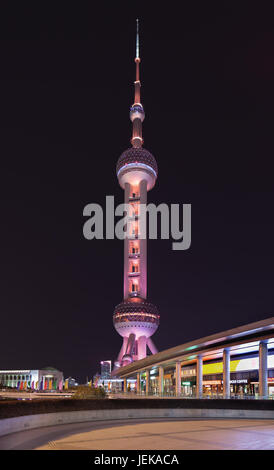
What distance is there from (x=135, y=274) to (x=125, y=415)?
105m

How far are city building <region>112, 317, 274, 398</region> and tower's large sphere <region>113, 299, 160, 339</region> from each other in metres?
53.9

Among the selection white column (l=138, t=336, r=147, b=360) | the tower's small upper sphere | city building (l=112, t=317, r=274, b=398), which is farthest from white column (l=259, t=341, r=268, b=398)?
the tower's small upper sphere

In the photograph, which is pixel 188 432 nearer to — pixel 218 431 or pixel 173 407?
pixel 218 431

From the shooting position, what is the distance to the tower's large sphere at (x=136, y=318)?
12688 cm

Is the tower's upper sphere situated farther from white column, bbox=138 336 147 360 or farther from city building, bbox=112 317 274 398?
city building, bbox=112 317 274 398

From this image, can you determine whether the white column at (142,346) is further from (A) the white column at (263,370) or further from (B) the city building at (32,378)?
(A) the white column at (263,370)

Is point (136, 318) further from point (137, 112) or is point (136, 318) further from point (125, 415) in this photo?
point (125, 415)

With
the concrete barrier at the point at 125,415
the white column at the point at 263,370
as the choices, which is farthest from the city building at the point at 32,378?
the concrete barrier at the point at 125,415

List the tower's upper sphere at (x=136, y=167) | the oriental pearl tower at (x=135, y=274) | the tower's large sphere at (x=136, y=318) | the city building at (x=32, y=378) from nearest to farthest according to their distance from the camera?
the tower's large sphere at (x=136, y=318), the oriental pearl tower at (x=135, y=274), the tower's upper sphere at (x=136, y=167), the city building at (x=32, y=378)

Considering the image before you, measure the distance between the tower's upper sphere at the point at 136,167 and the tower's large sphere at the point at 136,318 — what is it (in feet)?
129

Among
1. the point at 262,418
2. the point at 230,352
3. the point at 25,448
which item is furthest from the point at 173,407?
the point at 230,352
